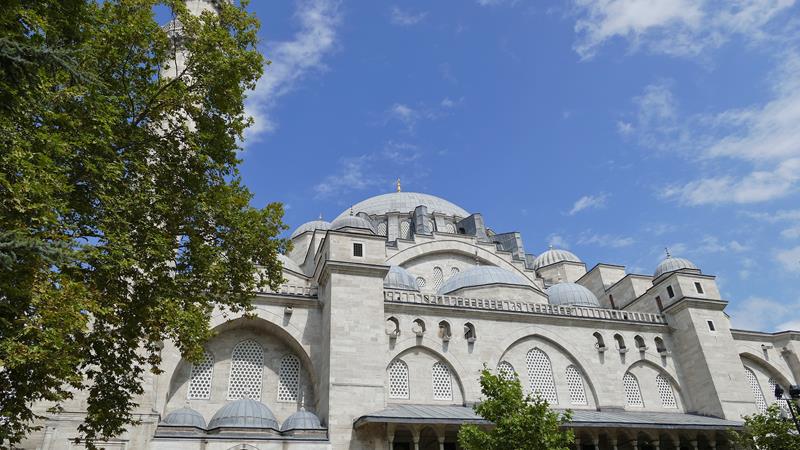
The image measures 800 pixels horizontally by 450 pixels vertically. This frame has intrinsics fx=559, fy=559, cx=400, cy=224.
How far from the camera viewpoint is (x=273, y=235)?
480 inches

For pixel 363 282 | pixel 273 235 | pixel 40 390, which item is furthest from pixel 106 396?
pixel 363 282

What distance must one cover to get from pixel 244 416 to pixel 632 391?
15.6 metres

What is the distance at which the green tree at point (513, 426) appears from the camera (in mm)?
13930

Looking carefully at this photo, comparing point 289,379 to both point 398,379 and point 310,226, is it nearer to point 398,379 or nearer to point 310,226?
point 398,379

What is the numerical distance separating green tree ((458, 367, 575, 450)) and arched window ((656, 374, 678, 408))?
35.1 ft

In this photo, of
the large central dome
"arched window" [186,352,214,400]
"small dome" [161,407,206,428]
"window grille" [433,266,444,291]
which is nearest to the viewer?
"small dome" [161,407,206,428]

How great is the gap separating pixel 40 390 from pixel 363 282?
471 inches

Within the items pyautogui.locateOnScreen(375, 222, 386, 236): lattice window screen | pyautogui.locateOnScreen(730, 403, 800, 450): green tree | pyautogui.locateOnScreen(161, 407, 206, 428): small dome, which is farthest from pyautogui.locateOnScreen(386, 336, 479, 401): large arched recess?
pyautogui.locateOnScreen(375, 222, 386, 236): lattice window screen

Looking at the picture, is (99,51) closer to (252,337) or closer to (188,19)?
(188,19)

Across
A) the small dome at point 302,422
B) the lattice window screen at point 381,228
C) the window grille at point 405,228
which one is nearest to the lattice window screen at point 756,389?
the window grille at point 405,228

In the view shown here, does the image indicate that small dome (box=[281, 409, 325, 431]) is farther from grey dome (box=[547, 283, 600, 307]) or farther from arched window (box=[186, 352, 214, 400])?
grey dome (box=[547, 283, 600, 307])

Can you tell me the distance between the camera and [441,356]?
67.7 ft

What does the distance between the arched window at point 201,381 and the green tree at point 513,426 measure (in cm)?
880

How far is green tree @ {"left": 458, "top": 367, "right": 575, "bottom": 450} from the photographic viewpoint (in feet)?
45.7
